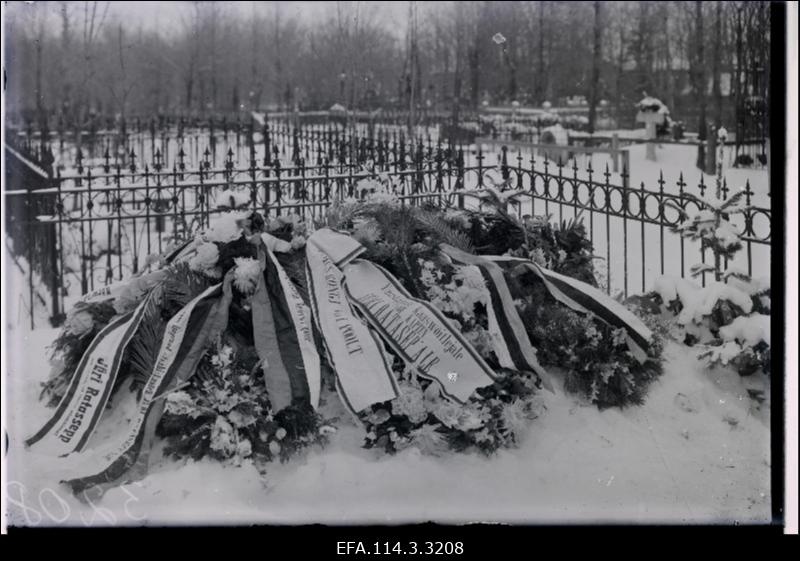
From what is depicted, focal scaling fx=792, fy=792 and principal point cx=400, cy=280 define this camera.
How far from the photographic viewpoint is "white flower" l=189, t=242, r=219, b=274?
160 inches

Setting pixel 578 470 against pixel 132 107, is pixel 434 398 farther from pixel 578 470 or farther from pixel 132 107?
pixel 132 107

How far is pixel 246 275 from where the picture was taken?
391 centimetres

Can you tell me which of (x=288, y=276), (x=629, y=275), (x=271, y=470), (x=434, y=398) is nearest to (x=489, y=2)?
(x=629, y=275)

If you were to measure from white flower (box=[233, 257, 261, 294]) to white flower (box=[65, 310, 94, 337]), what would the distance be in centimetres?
80

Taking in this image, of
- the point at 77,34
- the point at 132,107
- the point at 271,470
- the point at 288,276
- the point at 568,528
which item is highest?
the point at 132,107

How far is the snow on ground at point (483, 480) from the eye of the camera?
10.9 feet

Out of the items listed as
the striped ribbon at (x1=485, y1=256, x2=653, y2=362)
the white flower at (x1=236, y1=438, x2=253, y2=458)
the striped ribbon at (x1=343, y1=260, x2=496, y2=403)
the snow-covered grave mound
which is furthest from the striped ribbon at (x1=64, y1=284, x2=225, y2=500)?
the striped ribbon at (x1=485, y1=256, x2=653, y2=362)

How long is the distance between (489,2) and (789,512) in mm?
4941

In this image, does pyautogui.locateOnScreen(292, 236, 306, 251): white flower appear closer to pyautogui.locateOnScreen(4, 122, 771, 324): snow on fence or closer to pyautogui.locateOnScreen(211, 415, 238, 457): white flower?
pyautogui.locateOnScreen(4, 122, 771, 324): snow on fence

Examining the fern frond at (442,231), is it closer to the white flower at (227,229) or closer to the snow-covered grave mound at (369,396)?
the snow-covered grave mound at (369,396)

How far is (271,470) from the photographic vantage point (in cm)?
348

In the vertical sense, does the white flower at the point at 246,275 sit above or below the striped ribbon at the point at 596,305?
above

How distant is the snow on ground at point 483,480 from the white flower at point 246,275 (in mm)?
715

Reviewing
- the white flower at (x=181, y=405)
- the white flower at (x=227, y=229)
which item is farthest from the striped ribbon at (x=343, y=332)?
the white flower at (x=181, y=405)
